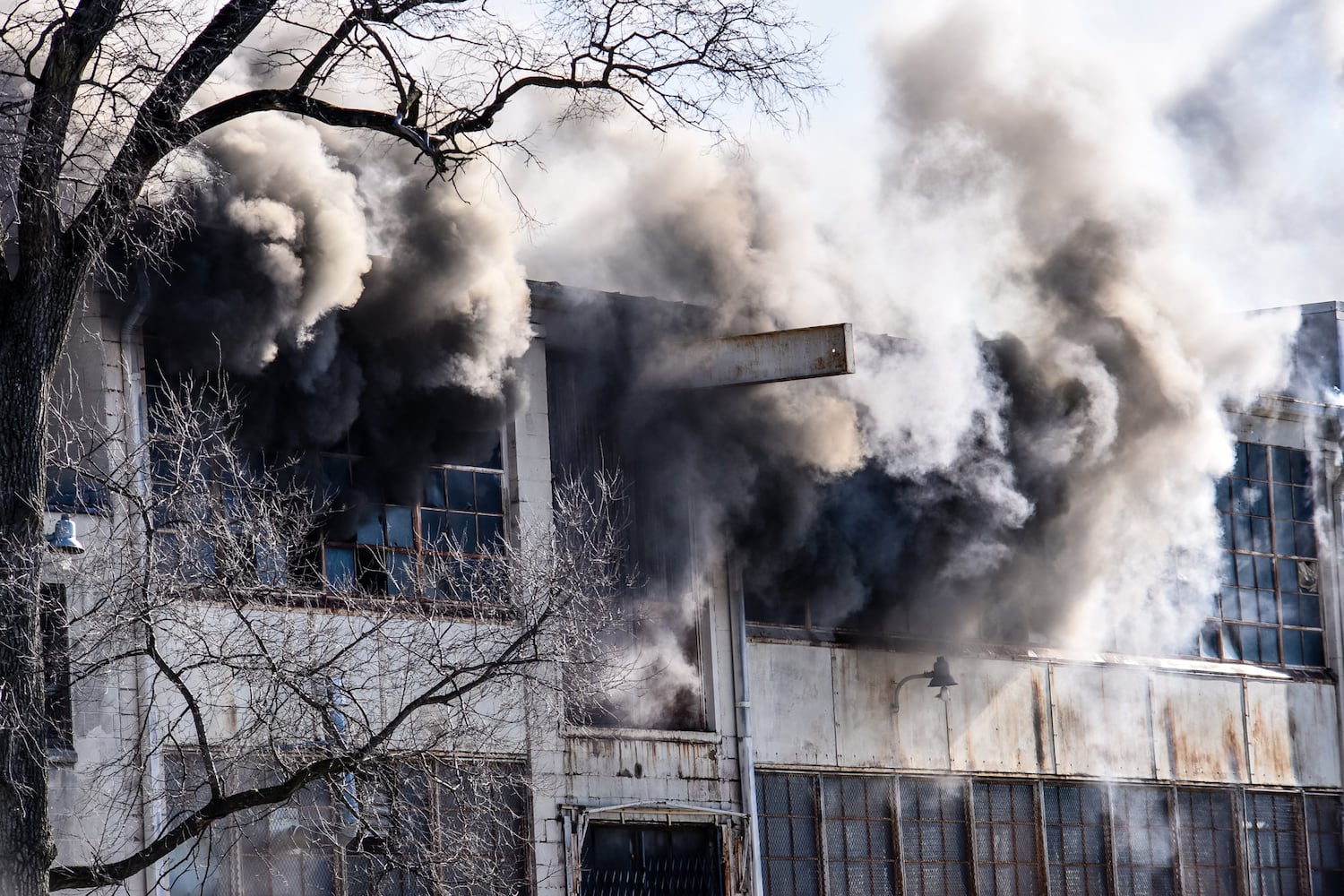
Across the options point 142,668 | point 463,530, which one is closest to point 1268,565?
point 463,530

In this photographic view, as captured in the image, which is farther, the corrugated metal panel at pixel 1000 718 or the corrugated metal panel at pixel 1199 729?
the corrugated metal panel at pixel 1199 729

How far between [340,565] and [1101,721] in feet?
30.1

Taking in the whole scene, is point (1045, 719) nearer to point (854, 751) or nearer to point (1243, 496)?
point (854, 751)

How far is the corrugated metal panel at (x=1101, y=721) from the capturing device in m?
20.5

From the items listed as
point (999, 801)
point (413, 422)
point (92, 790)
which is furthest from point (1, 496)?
point (999, 801)

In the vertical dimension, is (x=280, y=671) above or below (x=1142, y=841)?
above

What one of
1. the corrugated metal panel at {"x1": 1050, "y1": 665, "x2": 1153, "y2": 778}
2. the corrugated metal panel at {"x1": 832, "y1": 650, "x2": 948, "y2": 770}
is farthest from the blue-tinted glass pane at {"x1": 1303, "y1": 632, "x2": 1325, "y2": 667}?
the corrugated metal panel at {"x1": 832, "y1": 650, "x2": 948, "y2": 770}

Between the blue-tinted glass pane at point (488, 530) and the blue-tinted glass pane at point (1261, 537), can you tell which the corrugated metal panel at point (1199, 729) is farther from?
the blue-tinted glass pane at point (488, 530)

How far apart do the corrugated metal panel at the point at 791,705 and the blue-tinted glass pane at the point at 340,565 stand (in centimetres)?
412

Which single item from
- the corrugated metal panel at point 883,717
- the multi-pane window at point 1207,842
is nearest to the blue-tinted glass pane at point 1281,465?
the multi-pane window at point 1207,842

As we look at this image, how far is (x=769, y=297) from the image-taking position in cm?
1823

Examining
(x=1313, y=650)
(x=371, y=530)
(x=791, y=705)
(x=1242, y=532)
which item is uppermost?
(x=1242, y=532)

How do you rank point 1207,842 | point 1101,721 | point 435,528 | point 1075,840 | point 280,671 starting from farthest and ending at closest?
point 1207,842 → point 1101,721 → point 1075,840 → point 435,528 → point 280,671

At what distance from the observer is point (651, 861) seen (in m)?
16.7
